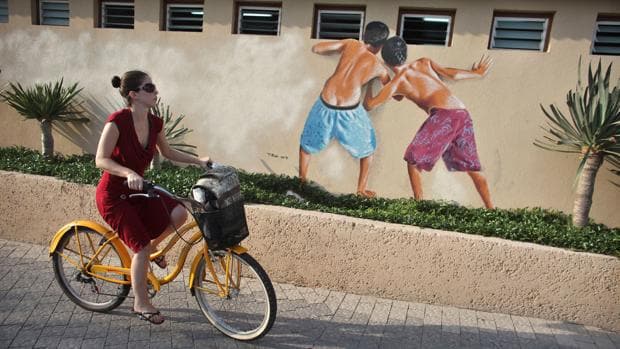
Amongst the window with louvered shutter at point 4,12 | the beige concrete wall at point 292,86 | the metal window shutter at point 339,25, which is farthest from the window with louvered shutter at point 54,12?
the metal window shutter at point 339,25

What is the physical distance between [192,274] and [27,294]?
1.63 metres

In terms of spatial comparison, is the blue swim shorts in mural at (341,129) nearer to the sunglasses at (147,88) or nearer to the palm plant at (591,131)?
the palm plant at (591,131)

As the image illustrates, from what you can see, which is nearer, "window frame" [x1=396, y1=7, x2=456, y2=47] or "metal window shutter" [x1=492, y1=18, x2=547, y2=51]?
"metal window shutter" [x1=492, y1=18, x2=547, y2=51]

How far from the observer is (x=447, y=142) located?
4.95 meters

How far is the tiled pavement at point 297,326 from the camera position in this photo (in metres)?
2.91

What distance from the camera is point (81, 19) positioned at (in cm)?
589

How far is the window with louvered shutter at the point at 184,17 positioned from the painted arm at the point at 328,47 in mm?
1763

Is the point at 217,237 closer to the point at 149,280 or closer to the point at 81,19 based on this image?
the point at 149,280

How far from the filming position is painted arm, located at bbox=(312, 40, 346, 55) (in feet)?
16.7

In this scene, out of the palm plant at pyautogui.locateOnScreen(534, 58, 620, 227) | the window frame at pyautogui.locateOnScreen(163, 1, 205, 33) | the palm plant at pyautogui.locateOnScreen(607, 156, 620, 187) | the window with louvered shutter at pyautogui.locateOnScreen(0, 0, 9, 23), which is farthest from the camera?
the window with louvered shutter at pyautogui.locateOnScreen(0, 0, 9, 23)

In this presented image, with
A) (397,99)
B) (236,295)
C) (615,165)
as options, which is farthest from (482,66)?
(236,295)

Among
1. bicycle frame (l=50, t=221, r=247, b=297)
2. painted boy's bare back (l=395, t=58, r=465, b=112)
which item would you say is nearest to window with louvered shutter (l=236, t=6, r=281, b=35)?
painted boy's bare back (l=395, t=58, r=465, b=112)

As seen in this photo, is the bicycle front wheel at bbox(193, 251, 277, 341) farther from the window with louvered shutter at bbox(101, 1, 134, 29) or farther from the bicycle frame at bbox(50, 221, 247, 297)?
the window with louvered shutter at bbox(101, 1, 134, 29)

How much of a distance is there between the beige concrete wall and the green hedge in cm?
23
